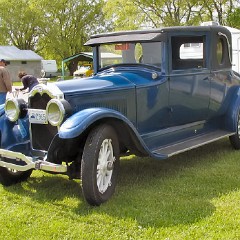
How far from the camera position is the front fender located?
3.90m

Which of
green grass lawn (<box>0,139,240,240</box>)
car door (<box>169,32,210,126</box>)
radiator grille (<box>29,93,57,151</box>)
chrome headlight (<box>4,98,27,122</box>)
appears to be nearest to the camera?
green grass lawn (<box>0,139,240,240</box>)

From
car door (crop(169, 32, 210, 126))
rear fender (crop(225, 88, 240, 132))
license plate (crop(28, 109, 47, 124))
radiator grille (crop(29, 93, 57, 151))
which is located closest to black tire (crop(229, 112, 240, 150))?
rear fender (crop(225, 88, 240, 132))

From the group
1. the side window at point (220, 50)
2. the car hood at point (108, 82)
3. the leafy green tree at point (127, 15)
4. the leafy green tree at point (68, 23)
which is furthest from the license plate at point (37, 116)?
the leafy green tree at point (68, 23)

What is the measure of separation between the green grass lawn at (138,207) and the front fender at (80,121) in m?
0.80

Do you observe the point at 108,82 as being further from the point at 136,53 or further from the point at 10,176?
the point at 10,176

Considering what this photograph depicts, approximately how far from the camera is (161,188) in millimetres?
4797

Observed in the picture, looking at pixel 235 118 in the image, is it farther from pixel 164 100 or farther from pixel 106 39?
pixel 106 39

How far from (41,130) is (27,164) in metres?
0.55

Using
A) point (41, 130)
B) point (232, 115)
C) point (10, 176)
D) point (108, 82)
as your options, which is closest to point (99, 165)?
point (41, 130)

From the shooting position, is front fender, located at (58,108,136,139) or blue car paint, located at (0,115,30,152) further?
blue car paint, located at (0,115,30,152)

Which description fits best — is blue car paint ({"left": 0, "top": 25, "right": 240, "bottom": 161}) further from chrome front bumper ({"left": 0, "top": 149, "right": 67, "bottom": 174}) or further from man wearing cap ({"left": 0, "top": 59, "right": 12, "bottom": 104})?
man wearing cap ({"left": 0, "top": 59, "right": 12, "bottom": 104})

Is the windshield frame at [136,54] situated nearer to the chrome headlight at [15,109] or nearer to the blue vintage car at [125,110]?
the blue vintage car at [125,110]

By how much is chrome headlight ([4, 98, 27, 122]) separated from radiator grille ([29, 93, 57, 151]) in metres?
0.18

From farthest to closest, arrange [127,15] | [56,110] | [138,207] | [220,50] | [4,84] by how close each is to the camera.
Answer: [127,15]
[4,84]
[220,50]
[56,110]
[138,207]
